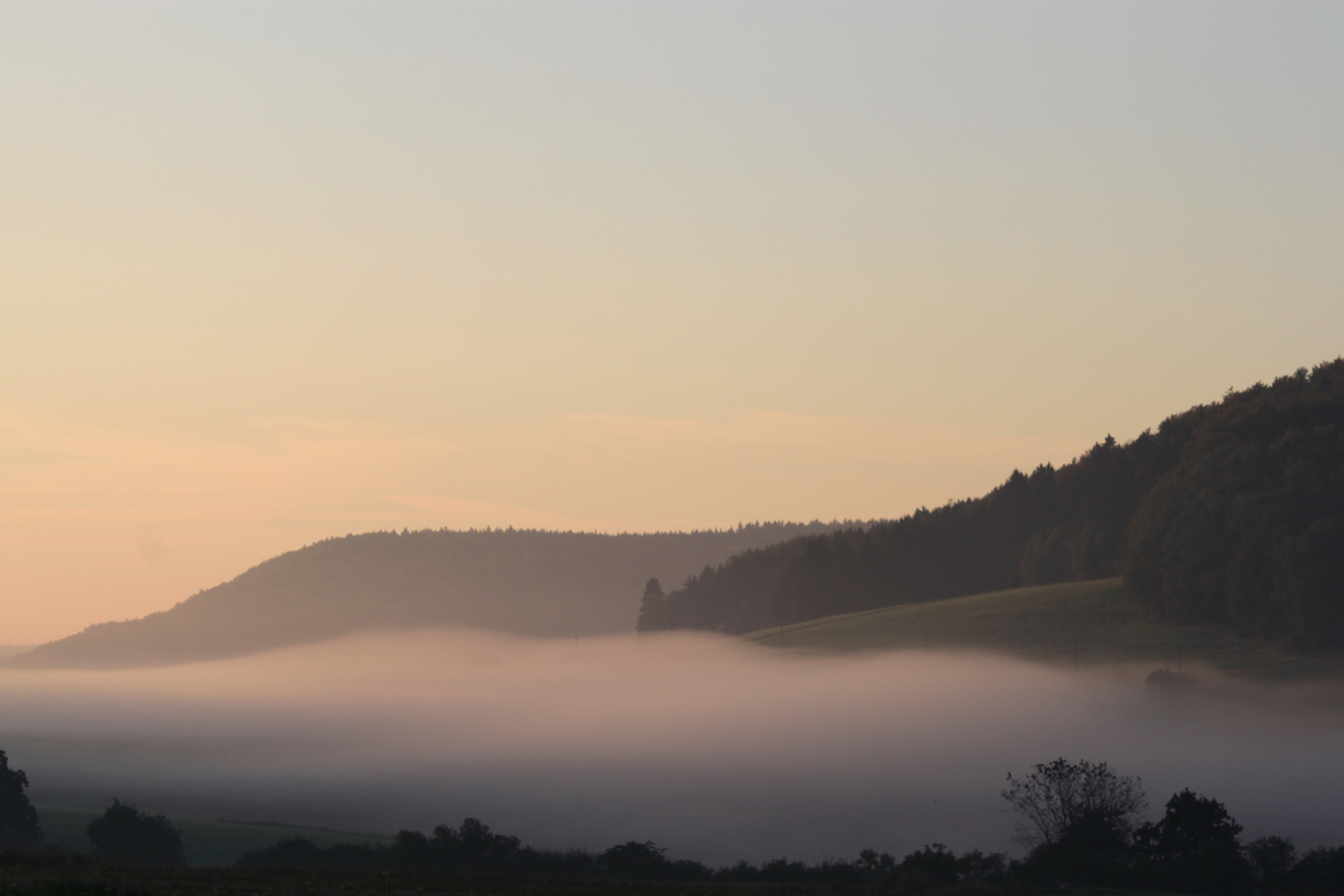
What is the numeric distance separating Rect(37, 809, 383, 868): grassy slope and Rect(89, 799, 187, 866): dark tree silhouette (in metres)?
1.55

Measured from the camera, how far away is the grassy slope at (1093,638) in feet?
520

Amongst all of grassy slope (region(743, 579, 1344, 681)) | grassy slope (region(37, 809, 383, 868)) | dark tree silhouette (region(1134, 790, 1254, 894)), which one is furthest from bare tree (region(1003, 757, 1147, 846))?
grassy slope (region(743, 579, 1344, 681))

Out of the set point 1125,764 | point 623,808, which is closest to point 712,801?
point 623,808

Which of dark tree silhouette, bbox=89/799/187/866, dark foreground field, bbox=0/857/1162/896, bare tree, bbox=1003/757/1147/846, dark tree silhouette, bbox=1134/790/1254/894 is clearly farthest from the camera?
dark tree silhouette, bbox=89/799/187/866

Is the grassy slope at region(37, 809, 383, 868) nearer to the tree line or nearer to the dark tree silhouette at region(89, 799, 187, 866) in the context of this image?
the dark tree silhouette at region(89, 799, 187, 866)

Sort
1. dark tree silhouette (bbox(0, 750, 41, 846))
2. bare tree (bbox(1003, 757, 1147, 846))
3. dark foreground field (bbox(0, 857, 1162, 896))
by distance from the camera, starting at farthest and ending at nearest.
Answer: dark tree silhouette (bbox(0, 750, 41, 846)), bare tree (bbox(1003, 757, 1147, 846)), dark foreground field (bbox(0, 857, 1162, 896))

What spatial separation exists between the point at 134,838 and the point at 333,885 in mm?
46466

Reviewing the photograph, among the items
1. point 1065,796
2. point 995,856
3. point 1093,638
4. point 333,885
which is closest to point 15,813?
point 333,885

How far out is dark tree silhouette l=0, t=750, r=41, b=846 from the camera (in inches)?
4090

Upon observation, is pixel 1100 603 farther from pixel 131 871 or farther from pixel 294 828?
pixel 131 871

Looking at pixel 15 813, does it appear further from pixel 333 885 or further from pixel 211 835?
pixel 333 885

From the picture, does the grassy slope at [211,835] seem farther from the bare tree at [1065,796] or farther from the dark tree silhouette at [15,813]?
the bare tree at [1065,796]

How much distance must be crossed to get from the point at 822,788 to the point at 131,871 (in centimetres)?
9243

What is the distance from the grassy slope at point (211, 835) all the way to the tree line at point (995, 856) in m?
2.67
